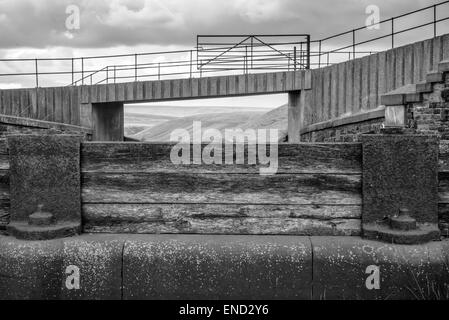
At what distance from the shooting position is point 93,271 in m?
3.78

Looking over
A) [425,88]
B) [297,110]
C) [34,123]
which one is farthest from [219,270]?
[297,110]

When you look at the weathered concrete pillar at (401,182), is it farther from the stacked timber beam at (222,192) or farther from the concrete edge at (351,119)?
the concrete edge at (351,119)

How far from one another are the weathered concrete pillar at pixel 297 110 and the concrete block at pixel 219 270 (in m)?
13.3

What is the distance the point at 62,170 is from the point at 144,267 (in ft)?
3.02

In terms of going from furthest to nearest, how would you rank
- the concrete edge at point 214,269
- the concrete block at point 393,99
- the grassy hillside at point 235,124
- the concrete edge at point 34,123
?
the grassy hillside at point 235,124, the concrete edge at point 34,123, the concrete block at point 393,99, the concrete edge at point 214,269

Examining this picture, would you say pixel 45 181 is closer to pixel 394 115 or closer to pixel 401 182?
pixel 401 182

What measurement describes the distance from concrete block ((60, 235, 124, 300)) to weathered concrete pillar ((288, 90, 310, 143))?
44.3ft

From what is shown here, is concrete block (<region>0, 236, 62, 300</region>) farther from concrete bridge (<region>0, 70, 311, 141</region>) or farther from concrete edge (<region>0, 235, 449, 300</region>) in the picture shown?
concrete bridge (<region>0, 70, 311, 141</region>)

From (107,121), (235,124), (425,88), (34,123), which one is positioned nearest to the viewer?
(425,88)

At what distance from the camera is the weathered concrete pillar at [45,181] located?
391 cm

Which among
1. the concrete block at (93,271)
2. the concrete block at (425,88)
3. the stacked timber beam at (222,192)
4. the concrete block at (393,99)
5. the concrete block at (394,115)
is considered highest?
the concrete block at (425,88)

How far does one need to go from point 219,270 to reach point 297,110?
1408cm

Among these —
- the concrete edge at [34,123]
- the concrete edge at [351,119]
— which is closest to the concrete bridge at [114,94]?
the concrete edge at [34,123]

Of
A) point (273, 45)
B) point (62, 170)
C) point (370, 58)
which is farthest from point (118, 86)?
point (62, 170)
